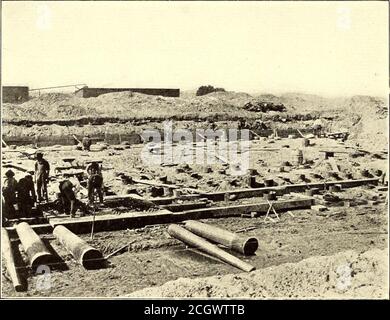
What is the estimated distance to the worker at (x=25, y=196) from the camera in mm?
9398

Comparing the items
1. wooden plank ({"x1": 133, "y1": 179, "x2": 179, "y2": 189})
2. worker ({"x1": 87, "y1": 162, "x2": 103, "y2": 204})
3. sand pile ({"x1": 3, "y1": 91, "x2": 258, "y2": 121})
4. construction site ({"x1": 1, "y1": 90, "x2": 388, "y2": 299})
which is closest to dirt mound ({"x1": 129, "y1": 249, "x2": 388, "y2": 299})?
construction site ({"x1": 1, "y1": 90, "x2": 388, "y2": 299})

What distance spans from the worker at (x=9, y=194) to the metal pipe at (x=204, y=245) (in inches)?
131

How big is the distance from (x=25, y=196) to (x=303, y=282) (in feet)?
19.5

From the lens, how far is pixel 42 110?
1730 cm

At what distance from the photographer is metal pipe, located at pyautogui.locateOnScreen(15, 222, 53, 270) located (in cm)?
741

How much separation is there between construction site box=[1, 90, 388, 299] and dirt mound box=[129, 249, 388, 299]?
0.07 feet

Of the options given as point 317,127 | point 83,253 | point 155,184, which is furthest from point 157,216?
point 317,127

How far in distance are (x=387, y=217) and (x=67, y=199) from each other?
6.82m

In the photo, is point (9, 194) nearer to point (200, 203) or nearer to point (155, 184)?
point (155, 184)

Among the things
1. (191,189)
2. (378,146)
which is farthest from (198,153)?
(378,146)

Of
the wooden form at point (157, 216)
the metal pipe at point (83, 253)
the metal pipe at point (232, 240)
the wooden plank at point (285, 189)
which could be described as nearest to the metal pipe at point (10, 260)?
the metal pipe at point (83, 253)

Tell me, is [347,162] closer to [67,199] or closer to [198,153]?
[198,153]

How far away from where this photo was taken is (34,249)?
757cm
